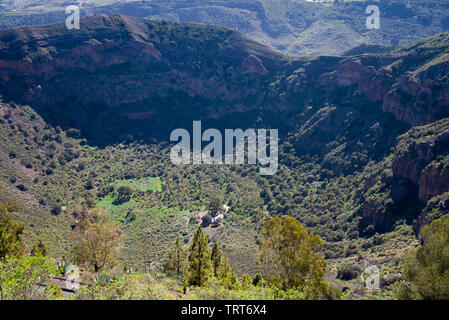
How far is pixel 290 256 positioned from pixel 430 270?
32.6ft

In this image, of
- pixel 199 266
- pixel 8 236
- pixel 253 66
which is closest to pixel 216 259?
pixel 199 266

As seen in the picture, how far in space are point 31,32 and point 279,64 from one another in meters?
84.8

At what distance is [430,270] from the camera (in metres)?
22.8

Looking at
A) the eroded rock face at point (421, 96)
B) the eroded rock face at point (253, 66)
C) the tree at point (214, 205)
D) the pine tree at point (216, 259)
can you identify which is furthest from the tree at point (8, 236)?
the eroded rock face at point (253, 66)

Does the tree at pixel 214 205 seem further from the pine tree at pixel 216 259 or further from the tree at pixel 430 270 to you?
the tree at pixel 430 270

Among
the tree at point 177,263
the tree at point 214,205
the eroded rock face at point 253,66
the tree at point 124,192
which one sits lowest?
the tree at point 177,263

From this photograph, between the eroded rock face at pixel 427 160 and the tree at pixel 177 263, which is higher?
the eroded rock face at pixel 427 160
